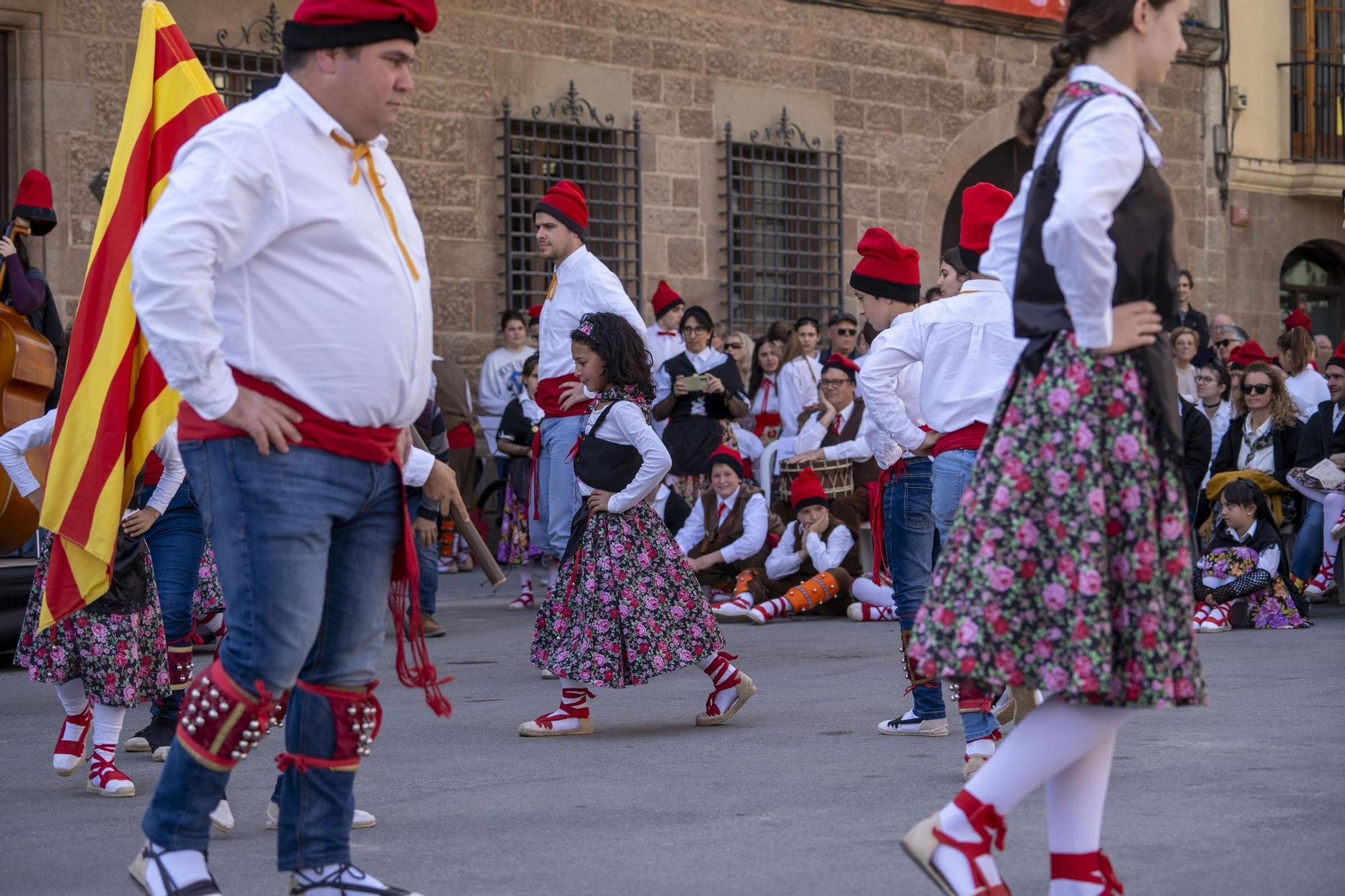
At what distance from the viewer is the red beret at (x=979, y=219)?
600 centimetres

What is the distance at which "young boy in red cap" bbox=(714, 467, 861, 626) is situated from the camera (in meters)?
11.6

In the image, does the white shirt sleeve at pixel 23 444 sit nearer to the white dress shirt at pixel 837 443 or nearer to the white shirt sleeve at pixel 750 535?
the white shirt sleeve at pixel 750 535

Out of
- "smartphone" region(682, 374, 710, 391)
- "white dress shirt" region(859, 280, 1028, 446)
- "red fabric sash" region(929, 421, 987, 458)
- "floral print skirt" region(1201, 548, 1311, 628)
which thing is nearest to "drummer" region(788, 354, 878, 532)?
"smartphone" region(682, 374, 710, 391)

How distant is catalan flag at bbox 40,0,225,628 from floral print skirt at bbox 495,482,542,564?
A: 7.03 m

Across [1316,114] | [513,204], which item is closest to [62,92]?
[513,204]

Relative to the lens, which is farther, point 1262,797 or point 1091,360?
point 1262,797

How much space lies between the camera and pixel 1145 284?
3.59m

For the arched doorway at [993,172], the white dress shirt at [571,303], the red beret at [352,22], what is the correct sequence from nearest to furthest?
the red beret at [352,22] < the white dress shirt at [571,303] < the arched doorway at [993,172]

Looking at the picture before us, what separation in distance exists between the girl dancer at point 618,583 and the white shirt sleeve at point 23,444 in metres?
1.92

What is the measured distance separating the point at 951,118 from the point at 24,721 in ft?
42.5

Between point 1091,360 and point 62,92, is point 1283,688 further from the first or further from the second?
point 62,92

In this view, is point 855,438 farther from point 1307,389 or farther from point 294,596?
point 294,596

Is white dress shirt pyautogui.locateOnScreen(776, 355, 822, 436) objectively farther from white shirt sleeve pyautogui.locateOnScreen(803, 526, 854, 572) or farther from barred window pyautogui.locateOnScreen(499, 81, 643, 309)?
barred window pyautogui.locateOnScreen(499, 81, 643, 309)

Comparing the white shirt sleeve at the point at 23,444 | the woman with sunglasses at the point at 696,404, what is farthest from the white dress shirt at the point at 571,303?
the woman with sunglasses at the point at 696,404
